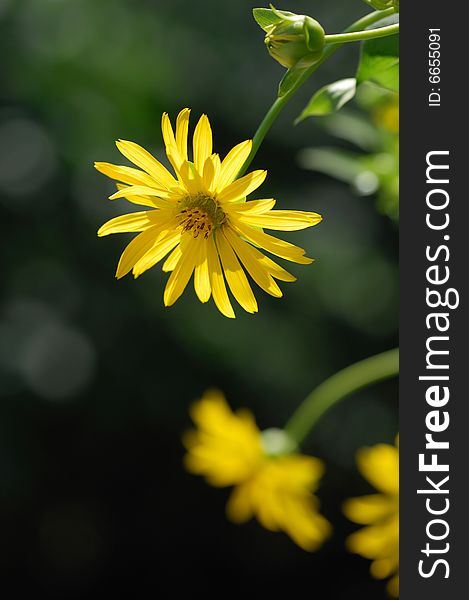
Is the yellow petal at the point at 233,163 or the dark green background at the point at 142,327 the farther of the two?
the dark green background at the point at 142,327

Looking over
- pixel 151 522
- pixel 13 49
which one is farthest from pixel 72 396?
pixel 13 49

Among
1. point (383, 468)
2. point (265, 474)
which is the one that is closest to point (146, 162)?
point (383, 468)

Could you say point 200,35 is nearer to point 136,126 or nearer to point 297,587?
point 136,126

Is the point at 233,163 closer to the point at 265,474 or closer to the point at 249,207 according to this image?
the point at 249,207

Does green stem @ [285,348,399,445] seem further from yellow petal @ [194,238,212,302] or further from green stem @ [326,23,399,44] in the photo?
green stem @ [326,23,399,44]

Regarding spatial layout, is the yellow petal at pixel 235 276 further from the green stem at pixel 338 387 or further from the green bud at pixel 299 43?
the green stem at pixel 338 387

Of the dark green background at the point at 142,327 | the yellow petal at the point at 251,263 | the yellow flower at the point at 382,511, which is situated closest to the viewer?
the yellow petal at the point at 251,263

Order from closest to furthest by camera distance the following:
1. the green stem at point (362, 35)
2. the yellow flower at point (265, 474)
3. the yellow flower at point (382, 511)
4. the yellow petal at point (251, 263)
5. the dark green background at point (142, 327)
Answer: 1. the green stem at point (362, 35)
2. the yellow petal at point (251, 263)
3. the yellow flower at point (382, 511)
4. the yellow flower at point (265, 474)
5. the dark green background at point (142, 327)

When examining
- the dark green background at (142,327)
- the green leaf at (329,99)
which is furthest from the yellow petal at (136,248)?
the dark green background at (142,327)
